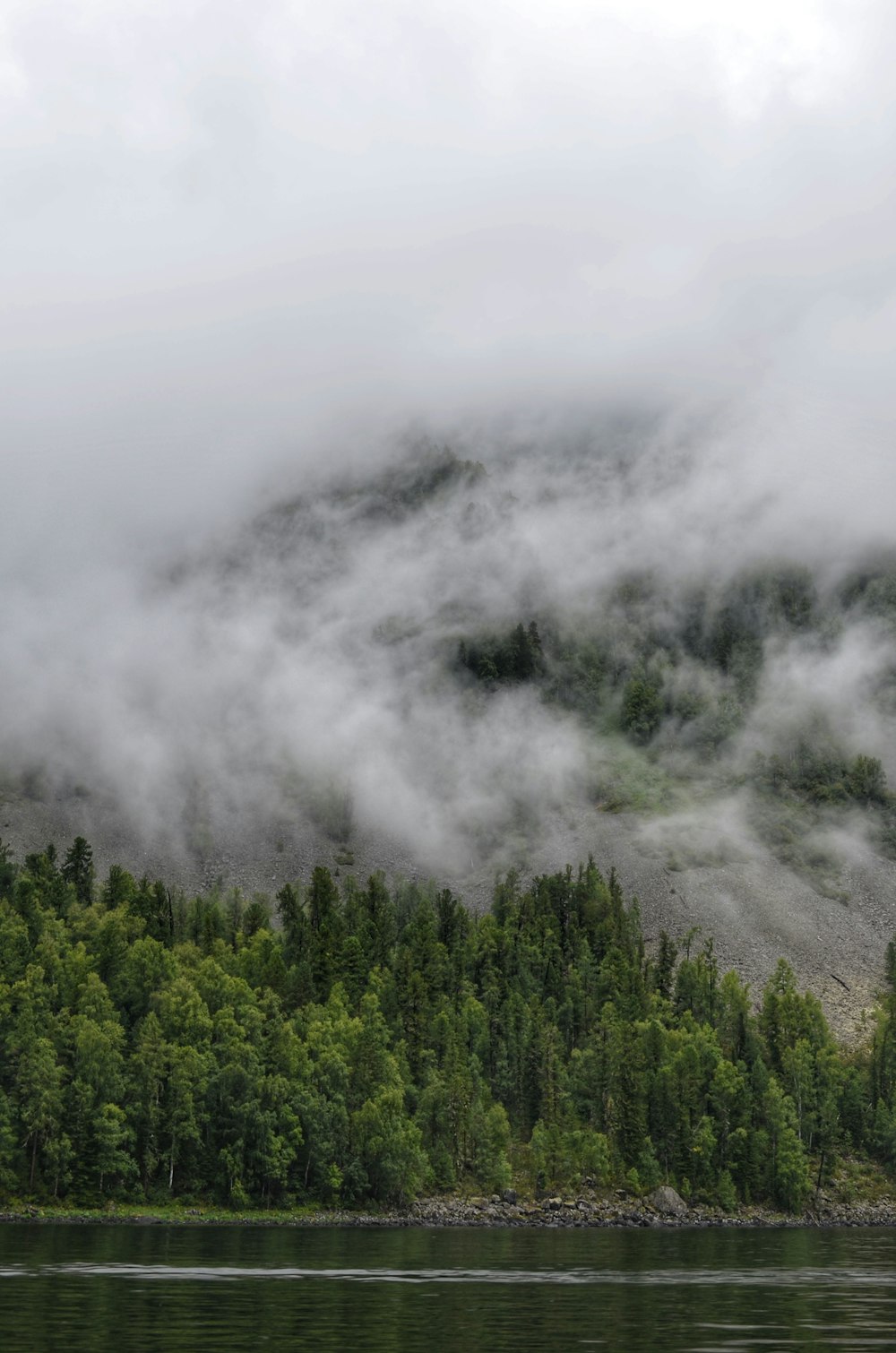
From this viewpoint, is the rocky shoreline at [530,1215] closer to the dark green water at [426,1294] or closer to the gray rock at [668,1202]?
the gray rock at [668,1202]

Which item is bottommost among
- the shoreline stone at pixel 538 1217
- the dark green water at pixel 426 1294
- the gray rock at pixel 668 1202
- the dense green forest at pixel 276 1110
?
the dark green water at pixel 426 1294

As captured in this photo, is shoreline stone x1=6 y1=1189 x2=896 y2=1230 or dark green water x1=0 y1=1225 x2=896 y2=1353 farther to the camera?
shoreline stone x1=6 y1=1189 x2=896 y2=1230

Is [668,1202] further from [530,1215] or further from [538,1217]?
[530,1215]

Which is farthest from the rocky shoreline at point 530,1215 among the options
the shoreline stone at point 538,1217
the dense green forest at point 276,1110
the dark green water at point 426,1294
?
the dark green water at point 426,1294

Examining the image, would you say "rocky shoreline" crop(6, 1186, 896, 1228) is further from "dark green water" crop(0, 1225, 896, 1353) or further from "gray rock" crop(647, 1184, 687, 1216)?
"dark green water" crop(0, 1225, 896, 1353)

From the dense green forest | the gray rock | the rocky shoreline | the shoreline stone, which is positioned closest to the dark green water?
the shoreline stone

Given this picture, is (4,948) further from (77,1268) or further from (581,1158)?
(77,1268)
